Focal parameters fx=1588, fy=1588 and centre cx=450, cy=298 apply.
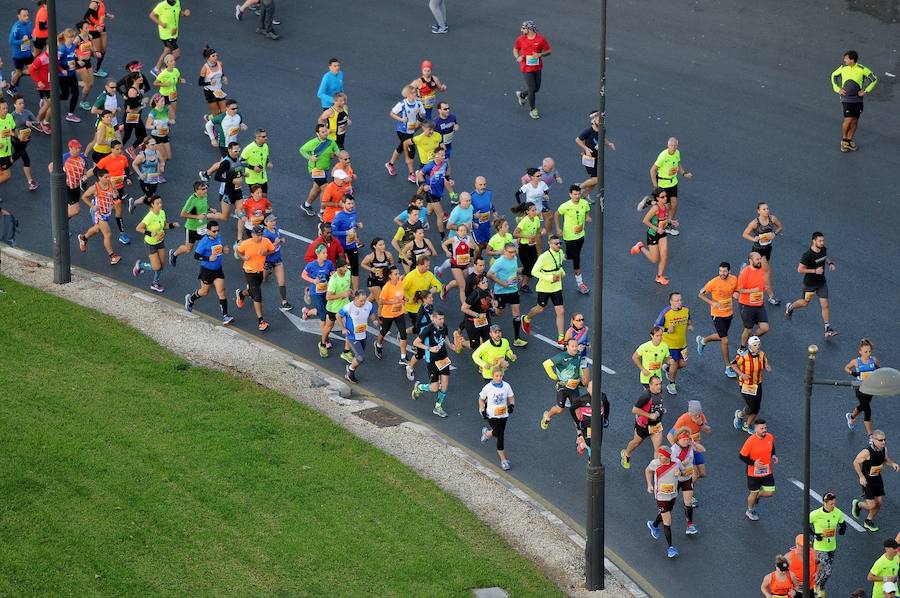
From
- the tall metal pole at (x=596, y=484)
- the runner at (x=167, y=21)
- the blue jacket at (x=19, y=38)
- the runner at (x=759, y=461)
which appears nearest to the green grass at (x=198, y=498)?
the tall metal pole at (x=596, y=484)

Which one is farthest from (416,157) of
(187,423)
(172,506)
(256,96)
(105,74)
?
(172,506)

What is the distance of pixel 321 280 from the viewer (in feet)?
81.8

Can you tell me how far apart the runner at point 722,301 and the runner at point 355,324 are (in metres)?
5.32

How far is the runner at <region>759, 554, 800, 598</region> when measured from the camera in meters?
19.9

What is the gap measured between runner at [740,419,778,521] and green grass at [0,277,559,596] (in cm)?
346

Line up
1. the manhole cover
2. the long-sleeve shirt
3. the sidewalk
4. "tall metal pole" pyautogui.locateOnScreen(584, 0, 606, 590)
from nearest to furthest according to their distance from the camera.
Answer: "tall metal pole" pyautogui.locateOnScreen(584, 0, 606, 590), the sidewalk, the manhole cover, the long-sleeve shirt

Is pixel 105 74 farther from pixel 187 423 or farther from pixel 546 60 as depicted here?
pixel 187 423

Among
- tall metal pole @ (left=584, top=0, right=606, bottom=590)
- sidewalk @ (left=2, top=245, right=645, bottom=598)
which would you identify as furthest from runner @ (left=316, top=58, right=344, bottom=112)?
tall metal pole @ (left=584, top=0, right=606, bottom=590)

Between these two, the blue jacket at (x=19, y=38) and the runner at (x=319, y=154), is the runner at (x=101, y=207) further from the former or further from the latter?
the blue jacket at (x=19, y=38)

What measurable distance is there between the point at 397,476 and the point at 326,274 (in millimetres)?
4285

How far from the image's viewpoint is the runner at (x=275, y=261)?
25781 mm

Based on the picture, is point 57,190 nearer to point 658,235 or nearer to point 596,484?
point 658,235

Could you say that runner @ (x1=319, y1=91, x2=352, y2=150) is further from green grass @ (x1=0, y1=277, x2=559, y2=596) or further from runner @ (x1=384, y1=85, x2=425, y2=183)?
green grass @ (x1=0, y1=277, x2=559, y2=596)

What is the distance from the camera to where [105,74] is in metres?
33.9
